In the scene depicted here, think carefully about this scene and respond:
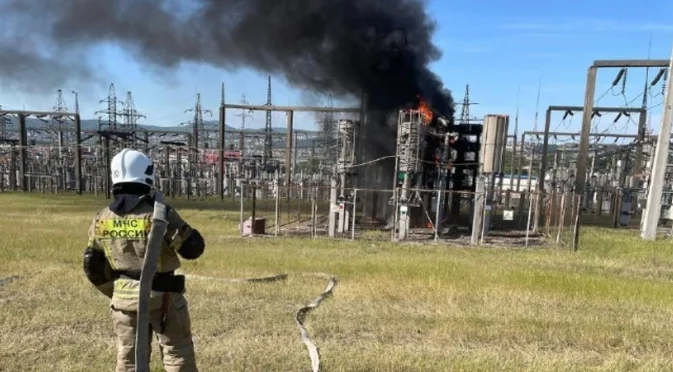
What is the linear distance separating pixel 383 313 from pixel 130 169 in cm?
437

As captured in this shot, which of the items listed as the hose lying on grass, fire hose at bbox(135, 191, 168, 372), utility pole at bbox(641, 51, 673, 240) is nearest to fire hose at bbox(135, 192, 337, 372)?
fire hose at bbox(135, 191, 168, 372)

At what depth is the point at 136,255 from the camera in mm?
3510

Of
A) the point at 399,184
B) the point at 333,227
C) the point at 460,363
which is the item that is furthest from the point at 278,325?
the point at 399,184

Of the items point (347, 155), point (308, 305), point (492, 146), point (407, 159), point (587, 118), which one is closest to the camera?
point (308, 305)

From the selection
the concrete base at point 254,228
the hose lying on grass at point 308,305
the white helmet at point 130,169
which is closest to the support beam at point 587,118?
the concrete base at point 254,228

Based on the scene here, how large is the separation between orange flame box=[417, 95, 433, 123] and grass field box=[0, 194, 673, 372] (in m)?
6.75

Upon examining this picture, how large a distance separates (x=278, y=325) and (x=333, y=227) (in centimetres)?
1022

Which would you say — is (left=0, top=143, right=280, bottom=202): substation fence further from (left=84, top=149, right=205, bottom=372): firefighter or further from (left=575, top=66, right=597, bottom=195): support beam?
(left=84, top=149, right=205, bottom=372): firefighter

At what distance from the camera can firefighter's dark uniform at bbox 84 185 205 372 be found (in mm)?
3471

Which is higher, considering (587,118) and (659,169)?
(587,118)

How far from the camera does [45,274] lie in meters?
8.94

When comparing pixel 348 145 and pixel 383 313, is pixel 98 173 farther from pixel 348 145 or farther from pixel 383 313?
pixel 383 313

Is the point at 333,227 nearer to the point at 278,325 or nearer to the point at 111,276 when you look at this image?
the point at 278,325

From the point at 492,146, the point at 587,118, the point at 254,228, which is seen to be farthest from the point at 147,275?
the point at 587,118
